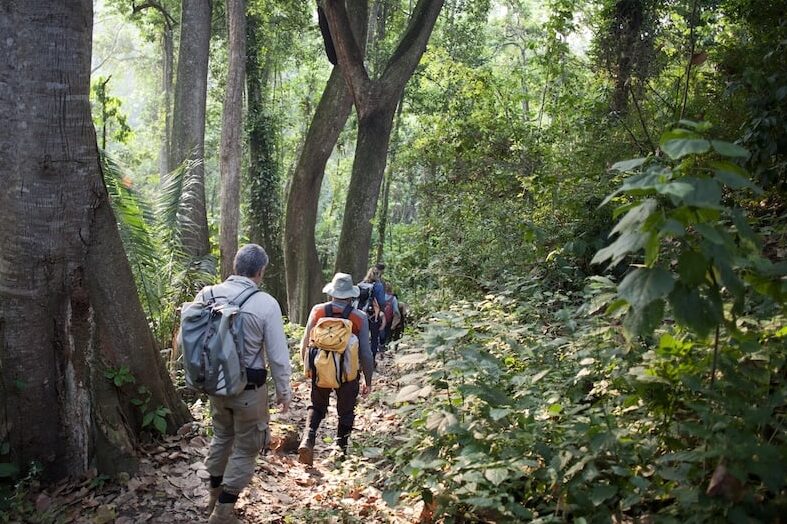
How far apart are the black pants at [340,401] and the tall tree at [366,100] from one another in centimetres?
551

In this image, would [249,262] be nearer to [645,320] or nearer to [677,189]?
[645,320]

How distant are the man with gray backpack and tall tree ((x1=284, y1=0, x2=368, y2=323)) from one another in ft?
26.8

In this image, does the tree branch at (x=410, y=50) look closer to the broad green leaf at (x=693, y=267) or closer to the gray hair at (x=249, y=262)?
the gray hair at (x=249, y=262)

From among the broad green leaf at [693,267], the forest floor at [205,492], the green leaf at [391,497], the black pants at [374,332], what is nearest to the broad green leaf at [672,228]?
the broad green leaf at [693,267]

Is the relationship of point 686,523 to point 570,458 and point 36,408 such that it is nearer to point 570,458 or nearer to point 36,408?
point 570,458

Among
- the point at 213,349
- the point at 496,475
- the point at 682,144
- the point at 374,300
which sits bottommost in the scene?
the point at 496,475

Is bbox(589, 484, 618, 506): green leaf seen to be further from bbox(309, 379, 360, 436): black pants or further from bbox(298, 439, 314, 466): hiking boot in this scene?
bbox(298, 439, 314, 466): hiking boot

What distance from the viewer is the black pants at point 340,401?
6371 mm

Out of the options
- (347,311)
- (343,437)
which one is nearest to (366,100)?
(347,311)

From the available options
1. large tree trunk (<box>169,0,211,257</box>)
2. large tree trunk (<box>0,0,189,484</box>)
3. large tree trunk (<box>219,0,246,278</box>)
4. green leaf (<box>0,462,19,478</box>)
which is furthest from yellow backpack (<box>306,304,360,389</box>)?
large tree trunk (<box>169,0,211,257</box>)

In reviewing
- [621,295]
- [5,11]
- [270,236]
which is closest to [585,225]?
[621,295]

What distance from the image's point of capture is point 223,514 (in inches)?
179

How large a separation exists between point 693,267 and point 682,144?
A: 1.75 feet

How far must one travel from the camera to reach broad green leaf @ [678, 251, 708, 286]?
106 inches
